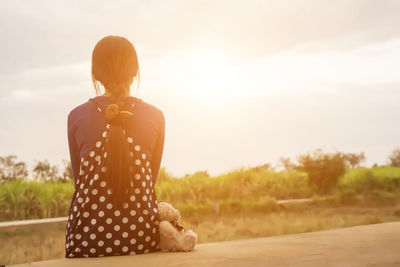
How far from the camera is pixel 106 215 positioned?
2420mm

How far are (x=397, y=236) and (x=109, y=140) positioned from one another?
146 centimetres

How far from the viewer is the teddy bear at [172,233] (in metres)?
2.39

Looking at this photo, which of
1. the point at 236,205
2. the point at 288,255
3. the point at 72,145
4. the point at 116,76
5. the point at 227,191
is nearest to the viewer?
the point at 288,255

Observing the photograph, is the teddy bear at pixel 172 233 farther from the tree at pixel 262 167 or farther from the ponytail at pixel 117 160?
the tree at pixel 262 167

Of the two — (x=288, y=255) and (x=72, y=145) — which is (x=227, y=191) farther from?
(x=288, y=255)

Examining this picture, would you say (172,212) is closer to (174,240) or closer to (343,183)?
(174,240)

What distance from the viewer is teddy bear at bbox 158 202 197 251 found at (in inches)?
94.3

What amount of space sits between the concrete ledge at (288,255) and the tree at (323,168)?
1282 centimetres

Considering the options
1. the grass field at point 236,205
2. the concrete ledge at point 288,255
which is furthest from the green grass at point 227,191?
the concrete ledge at point 288,255

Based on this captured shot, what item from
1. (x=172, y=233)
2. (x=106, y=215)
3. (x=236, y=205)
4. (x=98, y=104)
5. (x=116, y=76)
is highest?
(x=116, y=76)

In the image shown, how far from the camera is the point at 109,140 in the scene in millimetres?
2391

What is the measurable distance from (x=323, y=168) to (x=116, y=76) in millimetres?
13205

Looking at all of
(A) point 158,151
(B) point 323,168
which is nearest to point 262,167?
(B) point 323,168

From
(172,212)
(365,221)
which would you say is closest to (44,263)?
(172,212)
